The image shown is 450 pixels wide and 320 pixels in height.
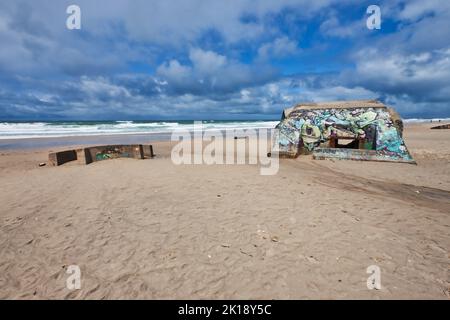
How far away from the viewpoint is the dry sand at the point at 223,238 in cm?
244

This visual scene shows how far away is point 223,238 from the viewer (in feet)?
10.9

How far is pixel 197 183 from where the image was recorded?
580cm

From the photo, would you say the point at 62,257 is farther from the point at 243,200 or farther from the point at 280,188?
the point at 280,188

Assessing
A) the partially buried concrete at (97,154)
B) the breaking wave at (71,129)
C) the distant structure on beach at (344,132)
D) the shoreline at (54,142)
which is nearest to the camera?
the partially buried concrete at (97,154)

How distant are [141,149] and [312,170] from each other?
20.4 ft

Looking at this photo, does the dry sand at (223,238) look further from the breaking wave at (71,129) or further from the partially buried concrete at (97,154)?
the breaking wave at (71,129)

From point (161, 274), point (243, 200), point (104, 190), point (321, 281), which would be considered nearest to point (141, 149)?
point (104, 190)

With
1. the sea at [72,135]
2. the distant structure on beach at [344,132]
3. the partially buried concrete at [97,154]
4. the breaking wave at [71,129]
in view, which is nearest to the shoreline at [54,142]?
the sea at [72,135]

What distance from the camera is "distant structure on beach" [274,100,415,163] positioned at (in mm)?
8886

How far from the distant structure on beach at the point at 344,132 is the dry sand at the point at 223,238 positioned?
3.11m

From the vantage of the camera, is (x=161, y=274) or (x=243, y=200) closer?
(x=161, y=274)

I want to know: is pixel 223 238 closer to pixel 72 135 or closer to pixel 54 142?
pixel 54 142

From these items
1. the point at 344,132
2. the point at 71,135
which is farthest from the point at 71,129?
the point at 344,132
